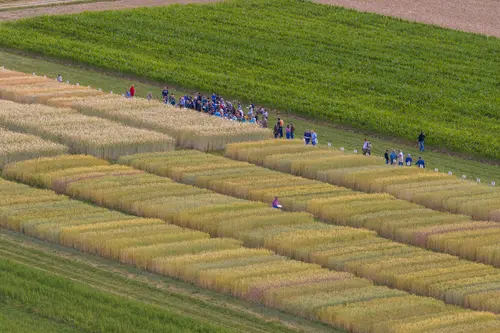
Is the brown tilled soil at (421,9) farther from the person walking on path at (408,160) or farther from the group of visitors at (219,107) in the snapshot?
the person walking on path at (408,160)

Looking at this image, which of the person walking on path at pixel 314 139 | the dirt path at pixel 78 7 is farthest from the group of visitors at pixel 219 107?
the dirt path at pixel 78 7

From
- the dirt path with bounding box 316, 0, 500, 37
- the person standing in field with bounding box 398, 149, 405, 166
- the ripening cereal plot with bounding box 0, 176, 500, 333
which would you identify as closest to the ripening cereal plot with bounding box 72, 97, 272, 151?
the person standing in field with bounding box 398, 149, 405, 166

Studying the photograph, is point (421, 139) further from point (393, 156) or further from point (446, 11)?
point (446, 11)

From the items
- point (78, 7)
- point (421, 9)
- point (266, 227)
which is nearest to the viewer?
point (266, 227)

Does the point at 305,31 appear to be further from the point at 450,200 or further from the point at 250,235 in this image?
the point at 250,235

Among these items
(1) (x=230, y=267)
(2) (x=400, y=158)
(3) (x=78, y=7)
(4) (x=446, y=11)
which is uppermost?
(4) (x=446, y=11)

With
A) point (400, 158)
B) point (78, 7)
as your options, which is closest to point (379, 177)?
point (400, 158)

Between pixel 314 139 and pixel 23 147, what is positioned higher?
pixel 314 139

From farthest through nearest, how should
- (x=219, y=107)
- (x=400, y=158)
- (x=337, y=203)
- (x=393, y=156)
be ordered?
(x=219, y=107) < (x=393, y=156) < (x=400, y=158) < (x=337, y=203)
